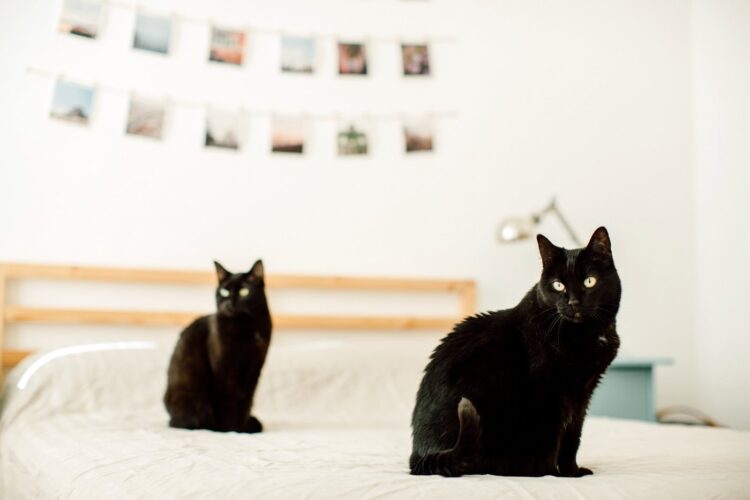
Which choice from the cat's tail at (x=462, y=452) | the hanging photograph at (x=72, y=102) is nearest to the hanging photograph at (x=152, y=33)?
the hanging photograph at (x=72, y=102)

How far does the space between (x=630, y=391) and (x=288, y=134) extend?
1762 mm

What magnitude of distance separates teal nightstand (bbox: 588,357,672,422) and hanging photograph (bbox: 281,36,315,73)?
182 centimetres

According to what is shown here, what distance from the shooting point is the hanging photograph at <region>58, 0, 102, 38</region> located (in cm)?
292

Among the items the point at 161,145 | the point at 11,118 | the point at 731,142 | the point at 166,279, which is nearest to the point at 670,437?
the point at 731,142

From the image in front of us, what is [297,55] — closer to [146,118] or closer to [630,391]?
[146,118]

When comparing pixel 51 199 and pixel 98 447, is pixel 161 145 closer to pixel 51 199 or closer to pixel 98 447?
pixel 51 199

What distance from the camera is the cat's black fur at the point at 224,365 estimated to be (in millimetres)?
2023

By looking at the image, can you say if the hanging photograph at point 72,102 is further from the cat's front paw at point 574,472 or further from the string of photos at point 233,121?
the cat's front paw at point 574,472

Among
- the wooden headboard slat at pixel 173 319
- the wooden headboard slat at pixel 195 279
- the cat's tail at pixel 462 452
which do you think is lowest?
the cat's tail at pixel 462 452

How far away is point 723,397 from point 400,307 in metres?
1.43

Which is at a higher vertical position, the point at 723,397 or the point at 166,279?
the point at 166,279

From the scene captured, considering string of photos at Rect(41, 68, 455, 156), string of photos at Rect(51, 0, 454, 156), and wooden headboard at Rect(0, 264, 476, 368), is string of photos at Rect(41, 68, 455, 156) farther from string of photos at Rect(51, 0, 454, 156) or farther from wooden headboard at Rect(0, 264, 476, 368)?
wooden headboard at Rect(0, 264, 476, 368)

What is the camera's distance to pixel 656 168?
336 cm

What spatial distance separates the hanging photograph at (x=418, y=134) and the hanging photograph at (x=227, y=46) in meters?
0.80
